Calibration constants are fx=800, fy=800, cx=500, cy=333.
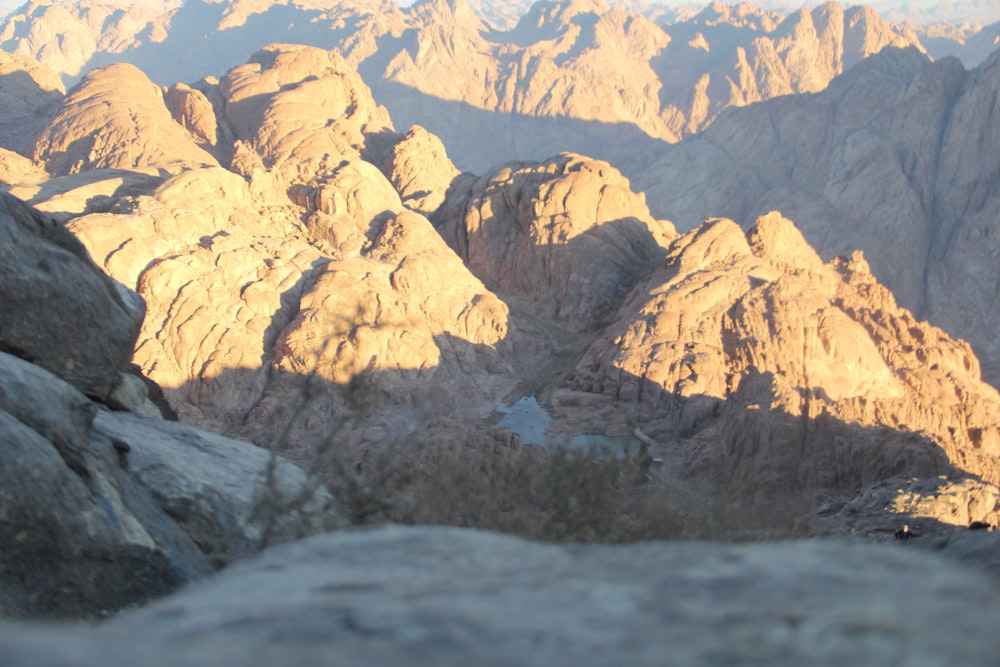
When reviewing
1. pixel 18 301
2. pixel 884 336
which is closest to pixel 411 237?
pixel 884 336

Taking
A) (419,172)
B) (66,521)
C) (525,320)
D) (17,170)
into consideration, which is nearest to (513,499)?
(66,521)

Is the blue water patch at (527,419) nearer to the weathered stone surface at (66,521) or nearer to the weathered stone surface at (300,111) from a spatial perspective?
the weathered stone surface at (300,111)

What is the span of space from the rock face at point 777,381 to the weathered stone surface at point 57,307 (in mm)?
10343

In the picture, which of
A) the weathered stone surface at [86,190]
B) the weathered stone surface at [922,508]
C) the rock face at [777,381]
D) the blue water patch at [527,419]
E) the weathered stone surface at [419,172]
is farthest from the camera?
the weathered stone surface at [419,172]

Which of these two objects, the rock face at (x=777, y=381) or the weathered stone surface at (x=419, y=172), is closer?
the rock face at (x=777, y=381)

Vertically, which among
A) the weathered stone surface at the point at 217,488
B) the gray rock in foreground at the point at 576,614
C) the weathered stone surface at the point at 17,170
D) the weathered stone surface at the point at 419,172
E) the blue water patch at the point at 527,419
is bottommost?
the blue water patch at the point at 527,419

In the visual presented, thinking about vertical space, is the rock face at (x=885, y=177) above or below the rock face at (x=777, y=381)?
above

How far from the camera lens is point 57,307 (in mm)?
6250

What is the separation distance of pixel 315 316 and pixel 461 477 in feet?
42.2

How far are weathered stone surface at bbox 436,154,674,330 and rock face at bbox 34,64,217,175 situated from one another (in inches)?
394

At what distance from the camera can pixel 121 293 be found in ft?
24.9

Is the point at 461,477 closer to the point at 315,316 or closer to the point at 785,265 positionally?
the point at 315,316

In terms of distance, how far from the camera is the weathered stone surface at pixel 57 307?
235 inches

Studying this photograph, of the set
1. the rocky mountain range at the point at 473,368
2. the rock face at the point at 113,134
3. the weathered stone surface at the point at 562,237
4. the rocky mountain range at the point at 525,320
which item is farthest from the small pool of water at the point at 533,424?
the rock face at the point at 113,134
